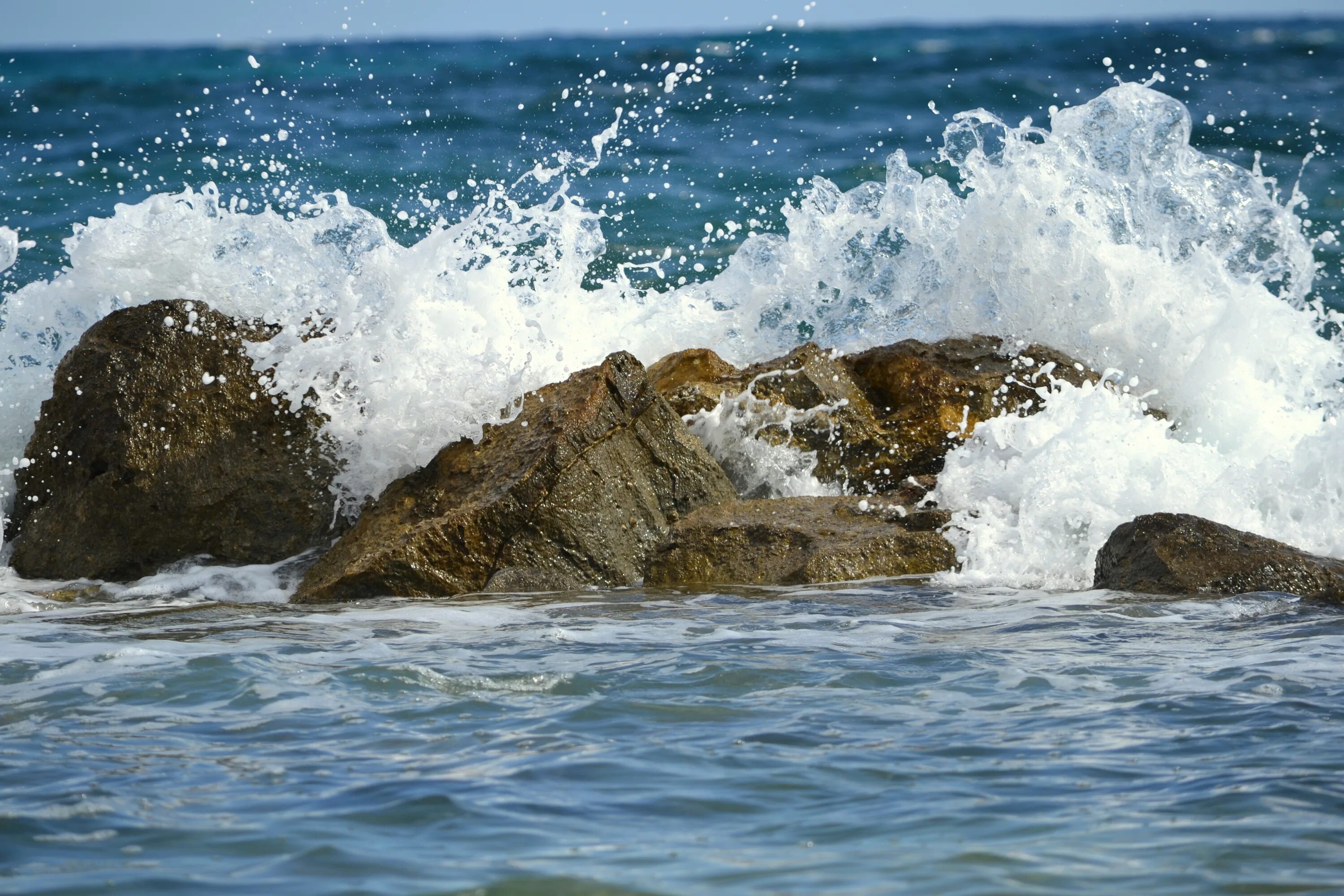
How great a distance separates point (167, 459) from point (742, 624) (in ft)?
7.91

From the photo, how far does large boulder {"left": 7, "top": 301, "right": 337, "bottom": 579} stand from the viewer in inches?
205

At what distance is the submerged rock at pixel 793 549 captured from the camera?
479 cm

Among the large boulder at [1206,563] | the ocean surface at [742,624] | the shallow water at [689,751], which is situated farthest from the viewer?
the large boulder at [1206,563]

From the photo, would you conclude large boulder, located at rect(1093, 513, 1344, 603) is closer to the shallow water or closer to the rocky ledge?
the rocky ledge

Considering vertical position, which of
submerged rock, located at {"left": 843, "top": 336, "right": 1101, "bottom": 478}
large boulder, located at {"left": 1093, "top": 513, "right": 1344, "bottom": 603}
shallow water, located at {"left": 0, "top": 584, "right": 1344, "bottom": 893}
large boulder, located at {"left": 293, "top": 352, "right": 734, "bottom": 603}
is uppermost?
submerged rock, located at {"left": 843, "top": 336, "right": 1101, "bottom": 478}

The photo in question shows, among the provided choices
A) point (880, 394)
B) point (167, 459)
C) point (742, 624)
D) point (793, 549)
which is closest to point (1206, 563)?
point (793, 549)

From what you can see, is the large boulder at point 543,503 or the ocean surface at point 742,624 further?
the large boulder at point 543,503

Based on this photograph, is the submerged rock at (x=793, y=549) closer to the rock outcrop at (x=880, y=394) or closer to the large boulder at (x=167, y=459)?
the rock outcrop at (x=880, y=394)

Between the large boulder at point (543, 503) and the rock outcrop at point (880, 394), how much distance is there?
1.70 ft

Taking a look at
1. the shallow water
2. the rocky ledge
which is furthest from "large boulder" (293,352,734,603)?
the shallow water

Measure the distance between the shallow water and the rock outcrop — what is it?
1.44 metres

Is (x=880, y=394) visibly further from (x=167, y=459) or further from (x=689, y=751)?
(x=689, y=751)

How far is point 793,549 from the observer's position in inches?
191

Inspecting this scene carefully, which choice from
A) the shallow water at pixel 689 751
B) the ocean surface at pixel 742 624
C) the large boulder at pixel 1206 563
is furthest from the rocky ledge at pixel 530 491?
the shallow water at pixel 689 751
